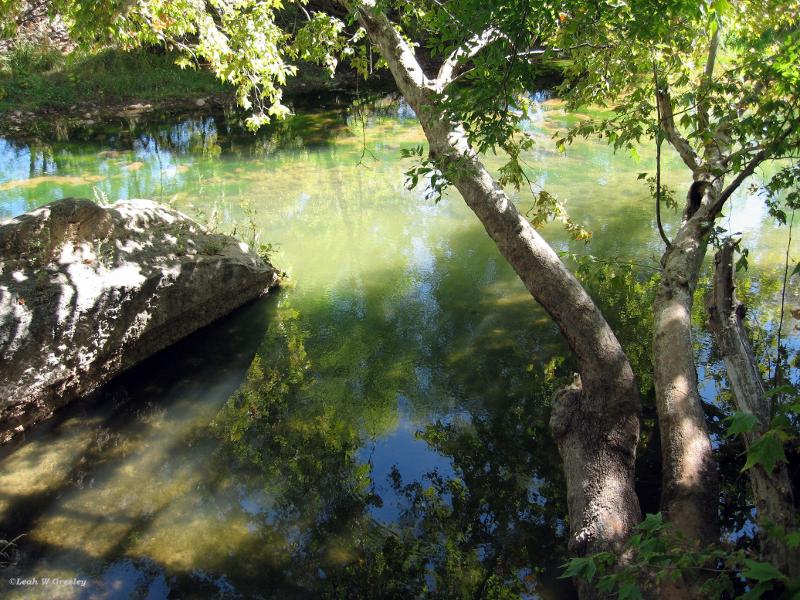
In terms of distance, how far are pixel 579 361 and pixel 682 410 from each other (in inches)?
28.5

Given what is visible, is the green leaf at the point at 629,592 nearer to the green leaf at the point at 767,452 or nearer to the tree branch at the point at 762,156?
the green leaf at the point at 767,452

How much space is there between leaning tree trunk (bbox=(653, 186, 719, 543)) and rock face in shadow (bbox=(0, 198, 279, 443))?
385 centimetres

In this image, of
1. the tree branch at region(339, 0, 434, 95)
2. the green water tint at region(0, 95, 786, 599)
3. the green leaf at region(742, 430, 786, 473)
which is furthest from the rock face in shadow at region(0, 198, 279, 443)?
the green leaf at region(742, 430, 786, 473)

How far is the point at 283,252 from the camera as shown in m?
7.73

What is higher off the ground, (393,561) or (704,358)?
(704,358)

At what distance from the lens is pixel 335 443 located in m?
4.47

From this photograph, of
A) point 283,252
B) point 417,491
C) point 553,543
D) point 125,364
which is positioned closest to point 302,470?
point 417,491

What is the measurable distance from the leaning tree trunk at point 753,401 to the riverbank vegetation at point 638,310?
0.04 ft

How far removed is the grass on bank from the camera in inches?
578

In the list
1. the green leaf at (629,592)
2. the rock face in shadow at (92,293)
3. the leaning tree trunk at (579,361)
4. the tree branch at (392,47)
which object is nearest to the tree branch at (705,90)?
the leaning tree trunk at (579,361)

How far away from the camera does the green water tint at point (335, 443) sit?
136 inches

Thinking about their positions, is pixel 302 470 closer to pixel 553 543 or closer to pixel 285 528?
pixel 285 528

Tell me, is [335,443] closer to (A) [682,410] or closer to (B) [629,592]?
(A) [682,410]

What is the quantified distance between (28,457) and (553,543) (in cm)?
341
